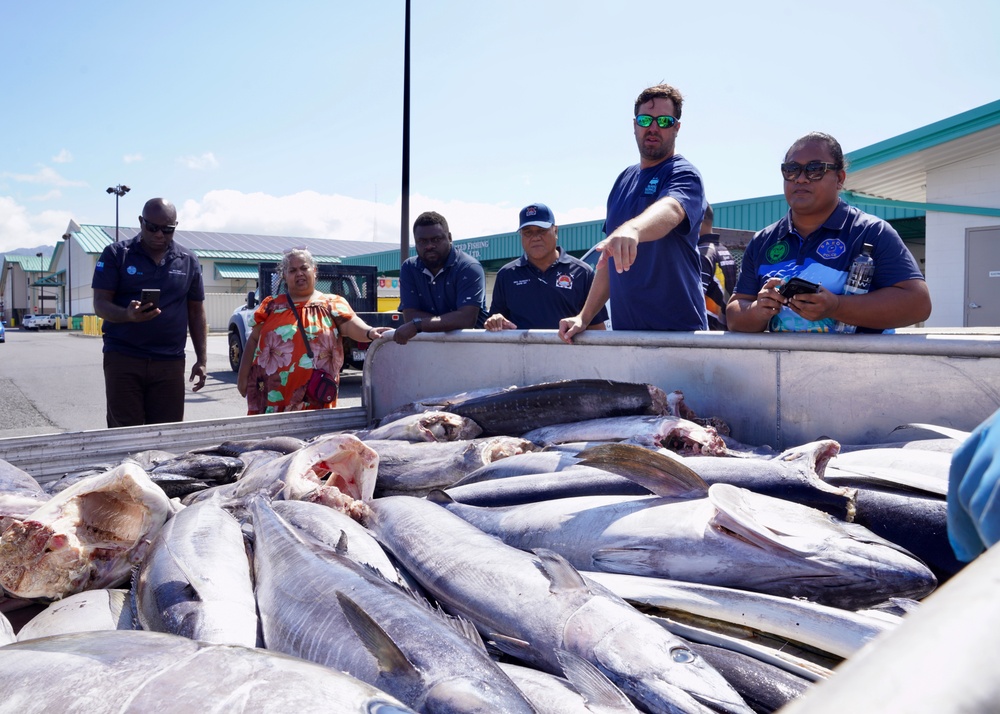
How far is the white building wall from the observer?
11500 mm

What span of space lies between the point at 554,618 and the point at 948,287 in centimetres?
1312

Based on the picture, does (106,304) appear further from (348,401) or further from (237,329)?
(237,329)

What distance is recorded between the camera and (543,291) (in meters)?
5.21

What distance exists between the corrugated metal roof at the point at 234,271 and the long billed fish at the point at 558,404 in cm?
5293

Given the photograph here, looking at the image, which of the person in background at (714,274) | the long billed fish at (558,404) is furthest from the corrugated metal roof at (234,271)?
the long billed fish at (558,404)

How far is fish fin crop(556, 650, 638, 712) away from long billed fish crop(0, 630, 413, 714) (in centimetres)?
37

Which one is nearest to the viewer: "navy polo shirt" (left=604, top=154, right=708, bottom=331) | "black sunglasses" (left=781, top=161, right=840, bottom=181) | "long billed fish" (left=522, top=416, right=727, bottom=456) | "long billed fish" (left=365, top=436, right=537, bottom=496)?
"long billed fish" (left=522, top=416, right=727, bottom=456)

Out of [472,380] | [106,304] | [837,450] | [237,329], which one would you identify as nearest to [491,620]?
[837,450]

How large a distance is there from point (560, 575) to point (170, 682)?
3.06ft

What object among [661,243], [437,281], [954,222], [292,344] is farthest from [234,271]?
[661,243]

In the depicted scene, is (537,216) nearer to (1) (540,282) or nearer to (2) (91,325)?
(1) (540,282)

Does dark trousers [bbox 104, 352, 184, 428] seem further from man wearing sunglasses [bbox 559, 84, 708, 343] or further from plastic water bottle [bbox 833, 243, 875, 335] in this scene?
plastic water bottle [bbox 833, 243, 875, 335]

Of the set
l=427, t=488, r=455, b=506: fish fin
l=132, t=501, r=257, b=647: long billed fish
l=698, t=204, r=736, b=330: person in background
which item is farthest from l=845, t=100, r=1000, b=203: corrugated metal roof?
l=132, t=501, r=257, b=647: long billed fish

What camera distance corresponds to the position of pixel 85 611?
2080 millimetres
